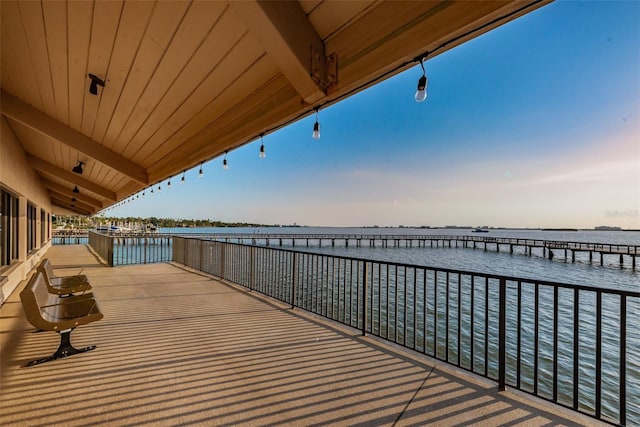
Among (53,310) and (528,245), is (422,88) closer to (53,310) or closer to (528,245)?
(53,310)

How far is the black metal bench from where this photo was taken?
2.39 metres

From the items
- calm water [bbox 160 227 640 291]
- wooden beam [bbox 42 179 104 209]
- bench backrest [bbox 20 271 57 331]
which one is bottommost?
calm water [bbox 160 227 640 291]

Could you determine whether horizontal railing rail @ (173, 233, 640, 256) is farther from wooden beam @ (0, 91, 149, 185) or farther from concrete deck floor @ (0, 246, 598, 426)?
concrete deck floor @ (0, 246, 598, 426)

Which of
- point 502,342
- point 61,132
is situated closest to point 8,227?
point 61,132

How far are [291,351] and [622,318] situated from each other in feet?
8.30

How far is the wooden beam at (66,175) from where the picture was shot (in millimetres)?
6414

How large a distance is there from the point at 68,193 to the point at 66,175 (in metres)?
4.20

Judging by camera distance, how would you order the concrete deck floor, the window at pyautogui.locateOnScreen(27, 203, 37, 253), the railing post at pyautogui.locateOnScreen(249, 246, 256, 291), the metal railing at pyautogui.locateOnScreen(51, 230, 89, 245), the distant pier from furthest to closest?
the distant pier < the metal railing at pyautogui.locateOnScreen(51, 230, 89, 245) < the window at pyautogui.locateOnScreen(27, 203, 37, 253) < the railing post at pyautogui.locateOnScreen(249, 246, 256, 291) < the concrete deck floor

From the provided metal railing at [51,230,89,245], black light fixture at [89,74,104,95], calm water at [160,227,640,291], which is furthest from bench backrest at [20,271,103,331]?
metal railing at [51,230,89,245]

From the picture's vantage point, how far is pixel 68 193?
34.2 feet

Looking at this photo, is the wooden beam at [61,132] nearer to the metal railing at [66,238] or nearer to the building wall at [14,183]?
the building wall at [14,183]

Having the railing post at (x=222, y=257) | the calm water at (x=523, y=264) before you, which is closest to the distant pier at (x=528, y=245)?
the calm water at (x=523, y=264)

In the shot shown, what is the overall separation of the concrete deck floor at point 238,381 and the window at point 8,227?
162 cm

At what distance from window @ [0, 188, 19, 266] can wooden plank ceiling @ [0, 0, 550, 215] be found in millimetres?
1832
